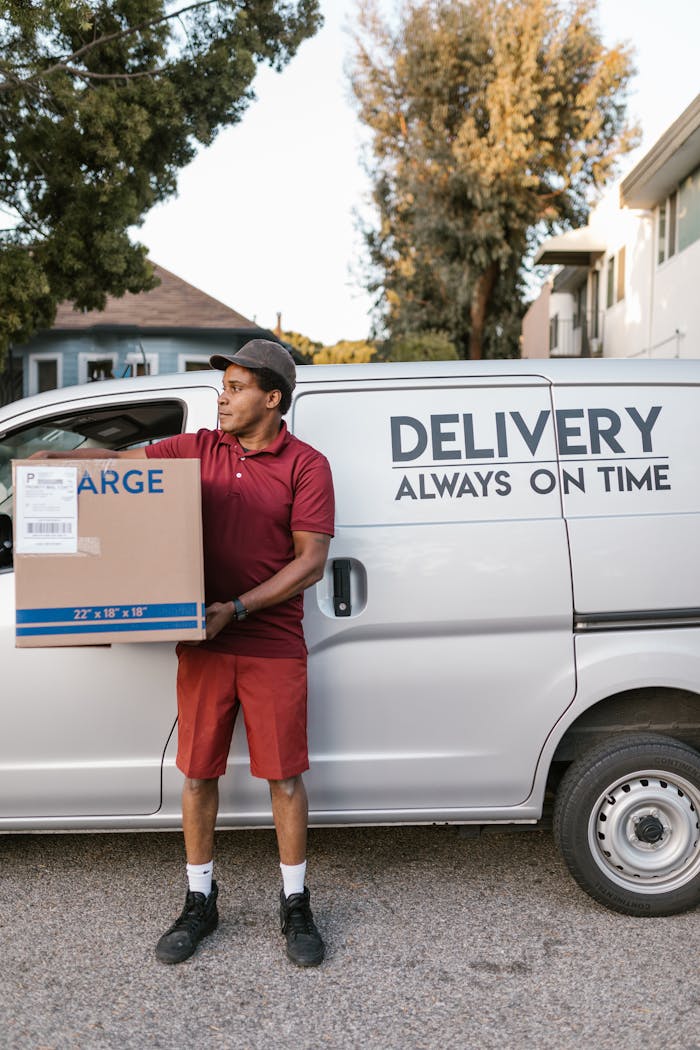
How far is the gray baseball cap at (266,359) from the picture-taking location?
129 inches

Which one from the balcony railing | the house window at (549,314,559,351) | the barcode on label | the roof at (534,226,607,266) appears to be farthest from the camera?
the house window at (549,314,559,351)

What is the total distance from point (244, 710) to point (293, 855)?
1.71ft

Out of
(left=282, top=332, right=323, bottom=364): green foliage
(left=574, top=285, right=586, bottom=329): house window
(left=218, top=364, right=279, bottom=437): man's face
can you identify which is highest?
(left=282, top=332, right=323, bottom=364): green foliage

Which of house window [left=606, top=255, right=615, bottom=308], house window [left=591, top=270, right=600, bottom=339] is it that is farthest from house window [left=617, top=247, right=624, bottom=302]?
house window [left=591, top=270, right=600, bottom=339]

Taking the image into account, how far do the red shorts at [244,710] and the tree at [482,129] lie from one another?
87.2 feet

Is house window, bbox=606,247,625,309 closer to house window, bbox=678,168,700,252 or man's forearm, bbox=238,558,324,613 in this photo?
house window, bbox=678,168,700,252

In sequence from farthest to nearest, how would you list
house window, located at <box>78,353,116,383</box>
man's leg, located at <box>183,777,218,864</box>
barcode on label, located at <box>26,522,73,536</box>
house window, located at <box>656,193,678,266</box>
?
house window, located at <box>78,353,116,383</box>, house window, located at <box>656,193,678,266</box>, man's leg, located at <box>183,777,218,864</box>, barcode on label, located at <box>26,522,73,536</box>

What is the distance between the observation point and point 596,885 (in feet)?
11.9

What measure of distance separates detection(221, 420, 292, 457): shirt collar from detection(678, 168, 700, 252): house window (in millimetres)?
16203

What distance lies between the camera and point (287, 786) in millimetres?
3379

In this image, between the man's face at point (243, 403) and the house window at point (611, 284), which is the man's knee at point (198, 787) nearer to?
the man's face at point (243, 403)

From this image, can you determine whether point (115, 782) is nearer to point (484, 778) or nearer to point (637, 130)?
point (484, 778)

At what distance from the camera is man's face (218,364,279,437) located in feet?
10.9

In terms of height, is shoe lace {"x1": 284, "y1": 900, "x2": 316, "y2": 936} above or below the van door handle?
below
